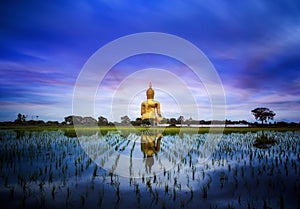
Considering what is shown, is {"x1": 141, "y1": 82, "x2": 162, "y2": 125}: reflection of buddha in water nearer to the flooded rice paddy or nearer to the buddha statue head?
the buddha statue head

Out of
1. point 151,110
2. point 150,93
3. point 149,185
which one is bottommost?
point 149,185

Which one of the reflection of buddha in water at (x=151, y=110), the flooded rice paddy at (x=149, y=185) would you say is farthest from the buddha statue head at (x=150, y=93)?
the flooded rice paddy at (x=149, y=185)

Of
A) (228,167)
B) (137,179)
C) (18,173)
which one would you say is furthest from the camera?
(228,167)

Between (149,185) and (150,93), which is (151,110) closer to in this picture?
(150,93)

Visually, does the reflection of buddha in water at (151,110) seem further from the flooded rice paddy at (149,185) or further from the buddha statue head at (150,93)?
the flooded rice paddy at (149,185)

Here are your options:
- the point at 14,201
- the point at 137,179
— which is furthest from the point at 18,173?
the point at 137,179

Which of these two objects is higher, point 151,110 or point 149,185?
point 151,110

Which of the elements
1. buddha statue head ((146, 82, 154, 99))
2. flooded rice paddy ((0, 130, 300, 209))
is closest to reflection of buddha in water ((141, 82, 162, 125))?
buddha statue head ((146, 82, 154, 99))

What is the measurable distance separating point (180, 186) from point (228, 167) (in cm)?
308

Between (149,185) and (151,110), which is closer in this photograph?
(149,185)

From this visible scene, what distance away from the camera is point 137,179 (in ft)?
19.8

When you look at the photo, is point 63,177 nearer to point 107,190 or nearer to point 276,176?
point 107,190

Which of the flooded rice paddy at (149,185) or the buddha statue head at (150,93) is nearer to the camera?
the flooded rice paddy at (149,185)

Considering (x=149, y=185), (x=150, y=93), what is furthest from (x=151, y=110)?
(x=149, y=185)
